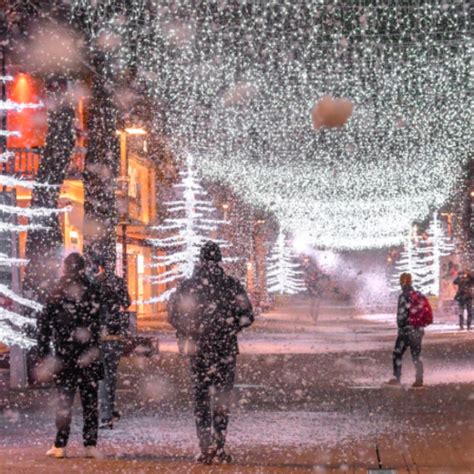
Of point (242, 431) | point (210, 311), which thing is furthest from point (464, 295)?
point (210, 311)

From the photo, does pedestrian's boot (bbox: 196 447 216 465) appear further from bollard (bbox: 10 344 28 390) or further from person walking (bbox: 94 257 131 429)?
bollard (bbox: 10 344 28 390)

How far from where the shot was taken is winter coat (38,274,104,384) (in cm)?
1034

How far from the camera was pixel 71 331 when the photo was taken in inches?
409

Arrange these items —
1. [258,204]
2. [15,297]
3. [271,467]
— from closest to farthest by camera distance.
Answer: [271,467] < [15,297] < [258,204]

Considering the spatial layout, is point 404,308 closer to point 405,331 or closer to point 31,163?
point 405,331

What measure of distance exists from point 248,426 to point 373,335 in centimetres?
2102

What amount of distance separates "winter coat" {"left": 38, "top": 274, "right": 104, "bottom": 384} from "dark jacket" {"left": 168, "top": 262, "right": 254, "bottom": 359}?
2.51 ft

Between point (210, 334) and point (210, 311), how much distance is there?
8.2 inches

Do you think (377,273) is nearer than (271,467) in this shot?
No

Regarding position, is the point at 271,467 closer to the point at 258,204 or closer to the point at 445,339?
the point at 445,339

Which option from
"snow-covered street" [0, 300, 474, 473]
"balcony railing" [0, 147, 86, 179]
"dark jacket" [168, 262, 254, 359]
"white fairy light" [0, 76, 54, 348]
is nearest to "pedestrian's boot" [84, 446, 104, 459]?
"snow-covered street" [0, 300, 474, 473]

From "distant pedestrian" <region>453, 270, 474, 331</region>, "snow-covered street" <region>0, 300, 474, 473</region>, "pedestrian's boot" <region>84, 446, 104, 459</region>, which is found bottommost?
"snow-covered street" <region>0, 300, 474, 473</region>

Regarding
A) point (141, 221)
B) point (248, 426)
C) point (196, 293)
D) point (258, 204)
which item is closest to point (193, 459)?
point (196, 293)

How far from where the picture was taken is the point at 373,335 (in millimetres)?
33031
